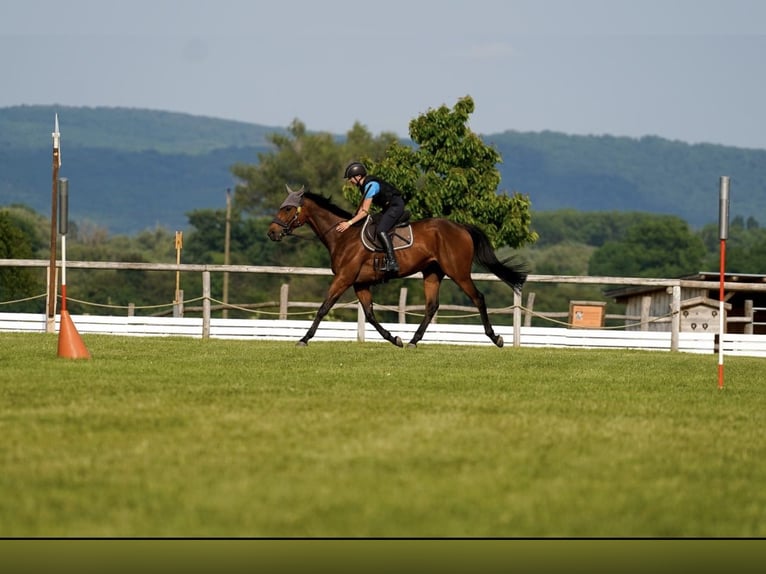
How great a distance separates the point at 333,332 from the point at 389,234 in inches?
259

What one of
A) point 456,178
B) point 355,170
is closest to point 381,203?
point 355,170

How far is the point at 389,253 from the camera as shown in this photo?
1839cm

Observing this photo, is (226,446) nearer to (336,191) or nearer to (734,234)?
(336,191)

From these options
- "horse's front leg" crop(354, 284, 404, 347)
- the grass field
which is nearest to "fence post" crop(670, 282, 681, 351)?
"horse's front leg" crop(354, 284, 404, 347)

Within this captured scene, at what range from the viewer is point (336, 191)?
332 feet

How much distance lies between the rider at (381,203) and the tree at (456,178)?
18353 mm

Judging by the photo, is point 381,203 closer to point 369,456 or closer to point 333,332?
point 333,332

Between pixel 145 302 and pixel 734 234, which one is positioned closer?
pixel 145 302

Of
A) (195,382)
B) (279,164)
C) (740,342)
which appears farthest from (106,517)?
(279,164)

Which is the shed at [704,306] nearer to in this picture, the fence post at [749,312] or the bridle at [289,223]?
the fence post at [749,312]

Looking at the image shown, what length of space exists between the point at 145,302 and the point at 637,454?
308ft

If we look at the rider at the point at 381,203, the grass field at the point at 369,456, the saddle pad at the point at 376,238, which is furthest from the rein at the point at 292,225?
the grass field at the point at 369,456

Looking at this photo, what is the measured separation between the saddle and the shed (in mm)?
13156

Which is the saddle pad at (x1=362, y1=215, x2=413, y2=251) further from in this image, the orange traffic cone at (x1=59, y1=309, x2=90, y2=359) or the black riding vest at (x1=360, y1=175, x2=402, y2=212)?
the orange traffic cone at (x1=59, y1=309, x2=90, y2=359)
